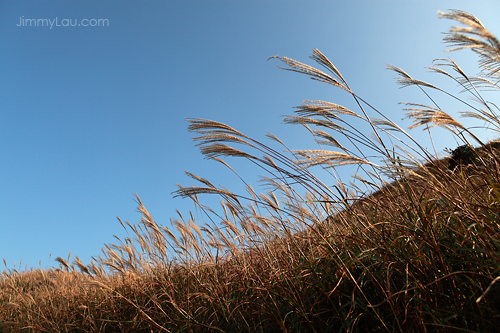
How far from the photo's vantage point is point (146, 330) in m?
2.75

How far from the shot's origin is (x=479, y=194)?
2.25m

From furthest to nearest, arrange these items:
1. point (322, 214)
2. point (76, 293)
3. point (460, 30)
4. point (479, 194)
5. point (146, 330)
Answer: point (76, 293) < point (322, 214) < point (146, 330) < point (479, 194) < point (460, 30)

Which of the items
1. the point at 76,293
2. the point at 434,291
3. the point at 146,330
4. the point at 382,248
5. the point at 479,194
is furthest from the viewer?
the point at 76,293

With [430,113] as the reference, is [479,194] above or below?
below

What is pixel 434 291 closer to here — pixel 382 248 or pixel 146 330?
pixel 382 248

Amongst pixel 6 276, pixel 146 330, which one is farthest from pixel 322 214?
pixel 6 276

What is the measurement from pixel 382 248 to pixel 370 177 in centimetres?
88

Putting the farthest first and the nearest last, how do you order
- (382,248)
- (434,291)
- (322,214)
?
(322,214) < (382,248) < (434,291)

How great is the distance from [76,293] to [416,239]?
17.6 ft

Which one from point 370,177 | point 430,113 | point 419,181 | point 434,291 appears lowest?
point 434,291

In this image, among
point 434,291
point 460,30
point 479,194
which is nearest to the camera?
point 460,30

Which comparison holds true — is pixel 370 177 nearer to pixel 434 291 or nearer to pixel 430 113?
pixel 430 113

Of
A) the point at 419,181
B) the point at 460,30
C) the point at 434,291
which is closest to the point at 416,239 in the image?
the point at 434,291

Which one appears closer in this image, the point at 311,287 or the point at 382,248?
the point at 382,248
